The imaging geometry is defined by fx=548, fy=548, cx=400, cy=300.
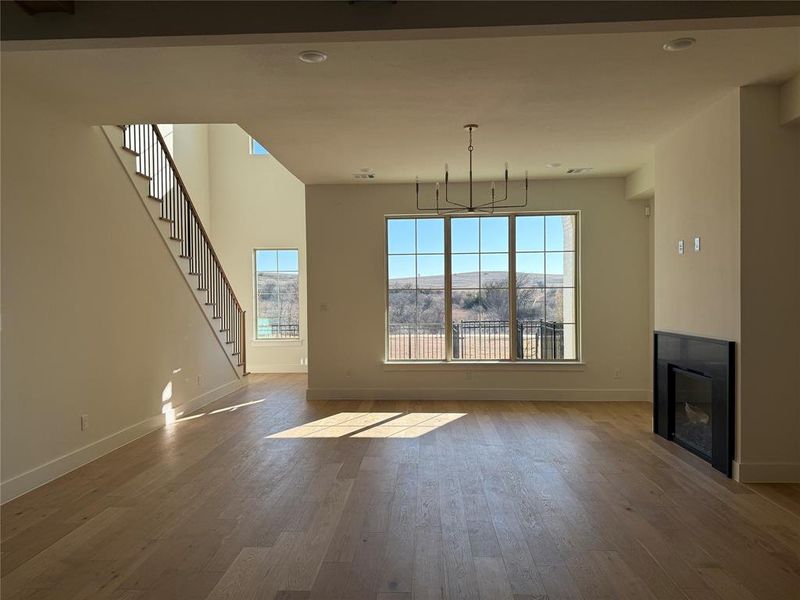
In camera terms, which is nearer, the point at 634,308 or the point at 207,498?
the point at 207,498

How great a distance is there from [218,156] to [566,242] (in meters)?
6.61

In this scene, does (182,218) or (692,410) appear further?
(182,218)

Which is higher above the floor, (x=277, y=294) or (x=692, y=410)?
(x=277, y=294)

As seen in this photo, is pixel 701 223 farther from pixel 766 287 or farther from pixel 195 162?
pixel 195 162

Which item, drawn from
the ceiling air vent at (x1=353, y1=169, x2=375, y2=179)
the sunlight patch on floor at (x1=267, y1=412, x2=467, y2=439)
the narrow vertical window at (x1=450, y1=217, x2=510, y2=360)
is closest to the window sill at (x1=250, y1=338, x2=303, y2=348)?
the narrow vertical window at (x1=450, y1=217, x2=510, y2=360)

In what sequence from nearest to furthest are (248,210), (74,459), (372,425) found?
1. (74,459)
2. (372,425)
3. (248,210)

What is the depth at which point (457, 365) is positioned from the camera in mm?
7145

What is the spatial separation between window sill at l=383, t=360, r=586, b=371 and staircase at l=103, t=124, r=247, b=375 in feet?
8.11

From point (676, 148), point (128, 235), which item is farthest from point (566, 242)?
point (128, 235)

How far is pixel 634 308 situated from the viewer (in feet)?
22.8

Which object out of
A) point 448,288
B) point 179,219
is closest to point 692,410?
point 448,288

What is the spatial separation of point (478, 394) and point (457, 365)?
1.51 ft

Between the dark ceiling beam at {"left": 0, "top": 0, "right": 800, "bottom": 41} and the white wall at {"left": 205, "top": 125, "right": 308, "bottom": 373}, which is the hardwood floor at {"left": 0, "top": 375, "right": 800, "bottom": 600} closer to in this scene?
the dark ceiling beam at {"left": 0, "top": 0, "right": 800, "bottom": 41}

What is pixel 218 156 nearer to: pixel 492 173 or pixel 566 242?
pixel 492 173
